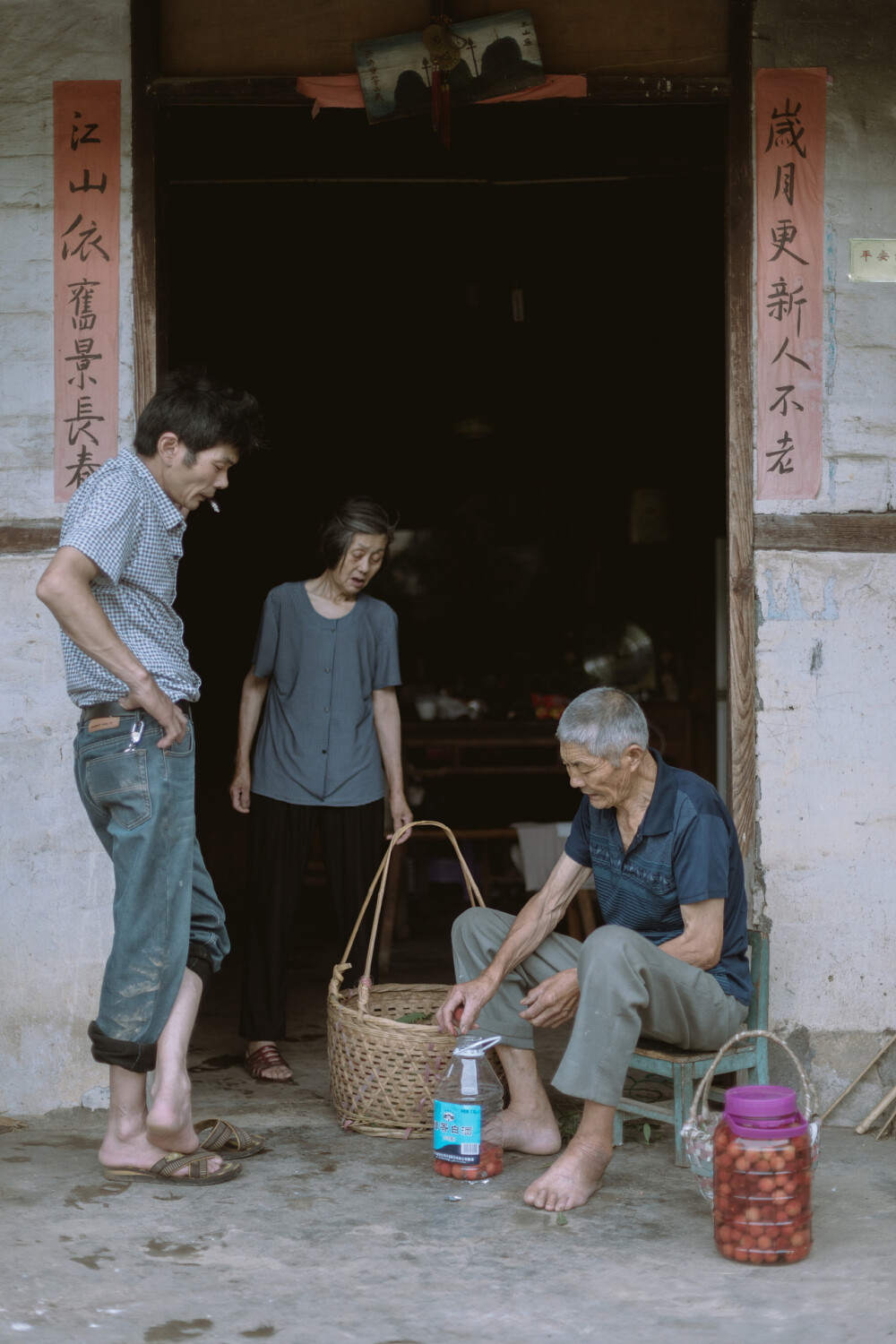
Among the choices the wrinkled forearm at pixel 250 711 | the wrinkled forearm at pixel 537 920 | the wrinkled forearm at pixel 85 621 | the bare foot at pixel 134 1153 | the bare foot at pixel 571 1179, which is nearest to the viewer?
the wrinkled forearm at pixel 85 621

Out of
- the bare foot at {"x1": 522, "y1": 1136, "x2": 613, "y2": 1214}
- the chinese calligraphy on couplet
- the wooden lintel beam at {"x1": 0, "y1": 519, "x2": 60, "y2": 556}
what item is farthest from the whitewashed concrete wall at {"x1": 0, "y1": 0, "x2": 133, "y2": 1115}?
the chinese calligraphy on couplet

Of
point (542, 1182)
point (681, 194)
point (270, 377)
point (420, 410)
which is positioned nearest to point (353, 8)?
point (681, 194)

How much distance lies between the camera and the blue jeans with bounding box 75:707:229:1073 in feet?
10.5

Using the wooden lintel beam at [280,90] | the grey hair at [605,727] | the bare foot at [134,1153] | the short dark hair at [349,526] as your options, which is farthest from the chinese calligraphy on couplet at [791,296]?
the bare foot at [134,1153]

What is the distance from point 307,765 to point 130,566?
1322mm

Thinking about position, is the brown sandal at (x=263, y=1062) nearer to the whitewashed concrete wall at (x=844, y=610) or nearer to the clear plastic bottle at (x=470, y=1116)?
the clear plastic bottle at (x=470, y=1116)

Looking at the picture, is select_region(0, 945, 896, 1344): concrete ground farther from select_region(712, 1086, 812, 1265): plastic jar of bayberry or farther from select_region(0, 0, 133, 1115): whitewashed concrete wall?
select_region(0, 0, 133, 1115): whitewashed concrete wall

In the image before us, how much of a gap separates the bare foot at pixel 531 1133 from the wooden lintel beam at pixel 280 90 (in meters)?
3.05

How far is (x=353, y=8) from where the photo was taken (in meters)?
4.12

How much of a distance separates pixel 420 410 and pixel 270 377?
1.37 meters

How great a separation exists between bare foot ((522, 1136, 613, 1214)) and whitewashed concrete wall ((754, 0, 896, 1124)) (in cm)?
117

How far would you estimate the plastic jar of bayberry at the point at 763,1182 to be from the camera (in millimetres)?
2785

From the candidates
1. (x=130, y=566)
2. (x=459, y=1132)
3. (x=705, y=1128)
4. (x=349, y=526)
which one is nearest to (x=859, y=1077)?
(x=705, y=1128)

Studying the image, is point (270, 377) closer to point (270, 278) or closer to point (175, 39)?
point (270, 278)
